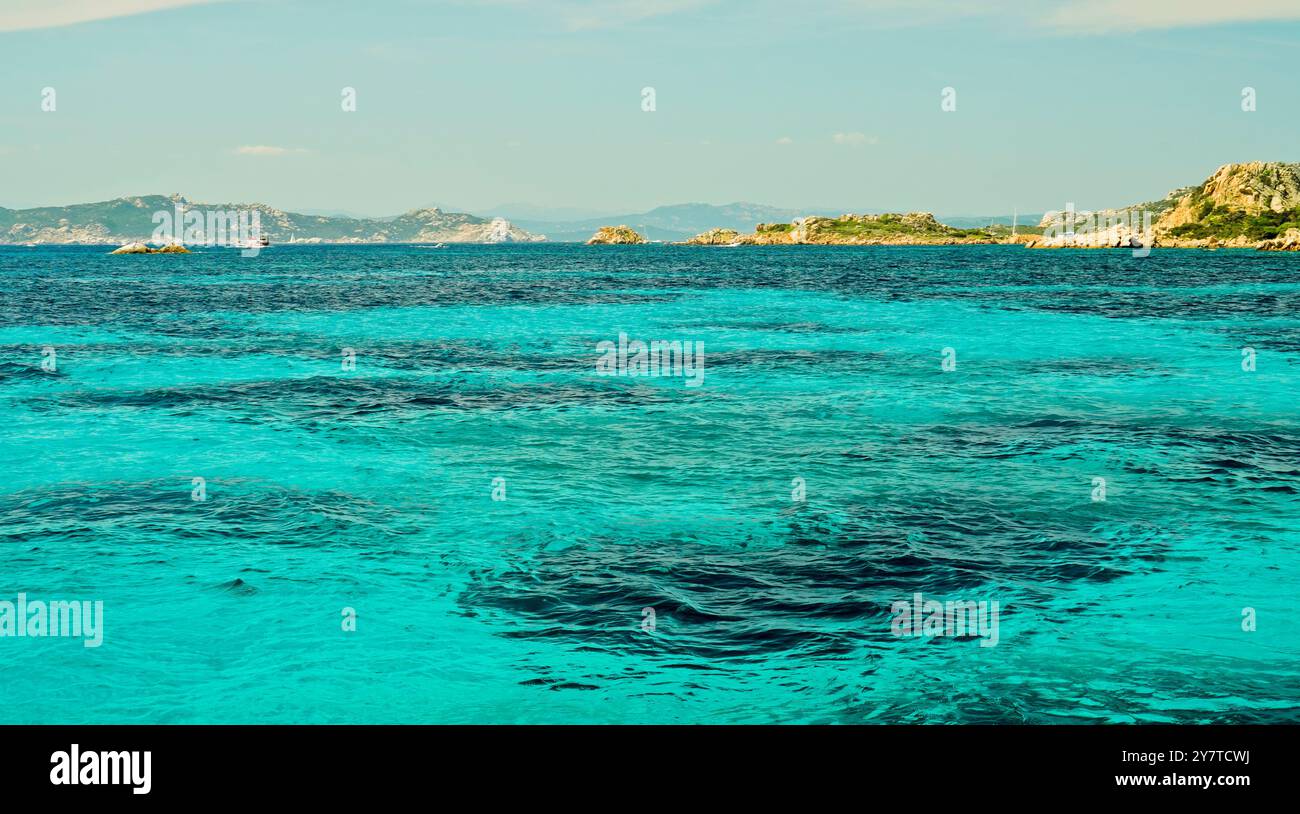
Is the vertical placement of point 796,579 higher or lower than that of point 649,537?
lower

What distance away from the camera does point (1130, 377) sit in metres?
40.6

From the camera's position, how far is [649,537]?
19.3m

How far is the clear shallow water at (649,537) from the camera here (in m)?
13.7

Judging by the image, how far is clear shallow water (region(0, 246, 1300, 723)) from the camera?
44.9 feet

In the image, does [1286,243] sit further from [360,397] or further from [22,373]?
[22,373]

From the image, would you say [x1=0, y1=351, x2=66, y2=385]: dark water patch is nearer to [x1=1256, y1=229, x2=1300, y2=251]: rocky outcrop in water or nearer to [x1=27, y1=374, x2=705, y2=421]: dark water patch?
[x1=27, y1=374, x2=705, y2=421]: dark water patch
